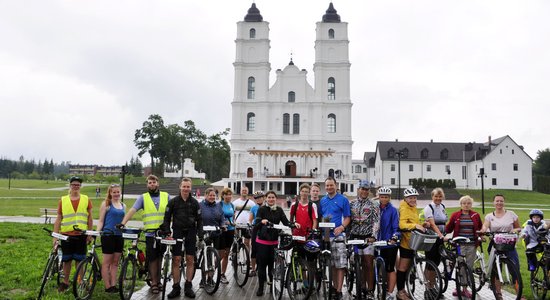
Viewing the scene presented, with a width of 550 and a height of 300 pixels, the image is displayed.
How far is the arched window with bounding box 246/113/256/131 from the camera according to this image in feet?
193

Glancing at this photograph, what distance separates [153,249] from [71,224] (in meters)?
1.43

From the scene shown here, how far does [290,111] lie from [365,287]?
171ft

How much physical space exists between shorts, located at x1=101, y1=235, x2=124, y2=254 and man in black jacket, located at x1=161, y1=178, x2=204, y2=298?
0.87 metres

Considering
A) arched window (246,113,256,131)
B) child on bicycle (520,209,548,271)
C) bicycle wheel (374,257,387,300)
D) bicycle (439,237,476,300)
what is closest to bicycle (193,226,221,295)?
bicycle wheel (374,257,387,300)

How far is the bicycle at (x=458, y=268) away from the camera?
23.2 feet

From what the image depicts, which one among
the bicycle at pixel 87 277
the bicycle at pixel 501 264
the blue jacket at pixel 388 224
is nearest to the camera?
the bicycle at pixel 87 277

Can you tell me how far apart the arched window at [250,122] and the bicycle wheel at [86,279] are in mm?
51588

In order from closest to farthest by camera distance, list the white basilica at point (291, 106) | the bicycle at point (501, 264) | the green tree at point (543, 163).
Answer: the bicycle at point (501, 264) → the white basilica at point (291, 106) → the green tree at point (543, 163)

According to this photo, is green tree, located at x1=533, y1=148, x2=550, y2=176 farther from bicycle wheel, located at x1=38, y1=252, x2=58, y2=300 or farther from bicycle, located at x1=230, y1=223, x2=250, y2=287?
bicycle wheel, located at x1=38, y1=252, x2=58, y2=300

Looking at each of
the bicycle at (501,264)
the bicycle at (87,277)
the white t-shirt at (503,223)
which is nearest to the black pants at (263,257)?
the bicycle at (87,277)

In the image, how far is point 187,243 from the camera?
25.7ft

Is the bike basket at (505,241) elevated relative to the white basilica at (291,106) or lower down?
lower down

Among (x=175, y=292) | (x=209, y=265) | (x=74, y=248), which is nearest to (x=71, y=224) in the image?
(x=74, y=248)

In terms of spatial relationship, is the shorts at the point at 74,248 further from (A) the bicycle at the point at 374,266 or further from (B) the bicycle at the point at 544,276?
(B) the bicycle at the point at 544,276
